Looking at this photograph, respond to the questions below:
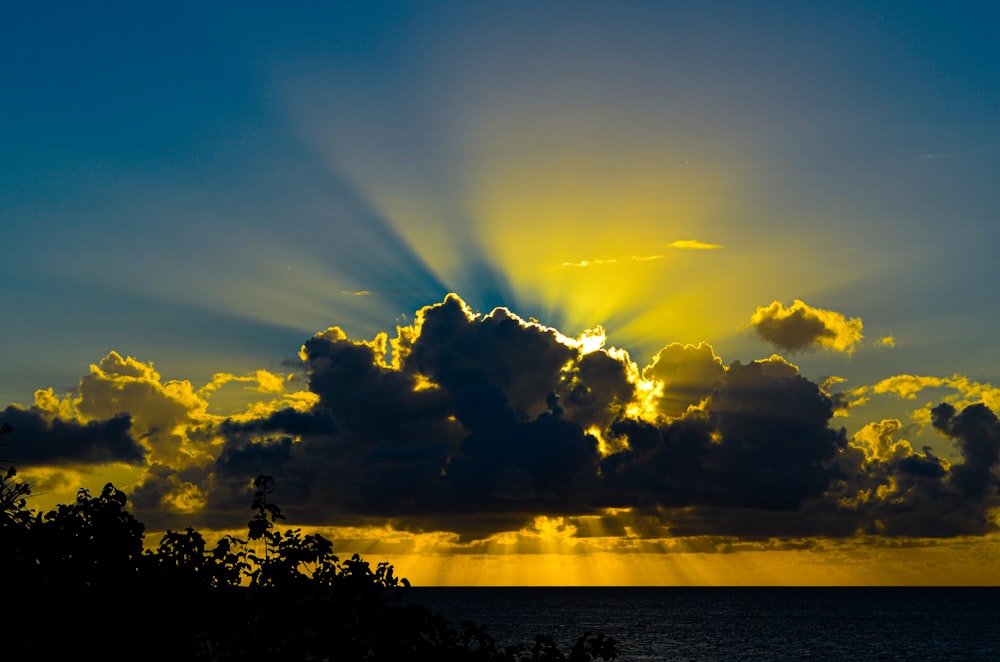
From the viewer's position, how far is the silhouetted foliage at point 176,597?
38.2 meters

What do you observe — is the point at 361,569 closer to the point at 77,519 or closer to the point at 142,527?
the point at 142,527

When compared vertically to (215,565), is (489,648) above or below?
below

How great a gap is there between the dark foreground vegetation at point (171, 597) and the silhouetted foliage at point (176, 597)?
39 millimetres

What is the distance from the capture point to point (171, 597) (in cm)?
3934

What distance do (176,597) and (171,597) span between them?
0.20 metres

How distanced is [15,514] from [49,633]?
489 centimetres

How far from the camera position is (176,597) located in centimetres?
3931

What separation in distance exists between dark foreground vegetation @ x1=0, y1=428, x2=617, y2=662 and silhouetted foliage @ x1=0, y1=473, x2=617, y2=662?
0.13 ft

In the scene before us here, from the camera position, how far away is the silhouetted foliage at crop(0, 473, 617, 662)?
125 feet

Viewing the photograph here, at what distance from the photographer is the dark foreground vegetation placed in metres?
38.2

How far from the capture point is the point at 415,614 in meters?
40.7

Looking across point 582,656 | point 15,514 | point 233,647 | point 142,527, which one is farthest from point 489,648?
point 15,514

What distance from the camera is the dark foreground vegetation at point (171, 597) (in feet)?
125

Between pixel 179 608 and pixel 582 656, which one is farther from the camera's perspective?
pixel 582 656
